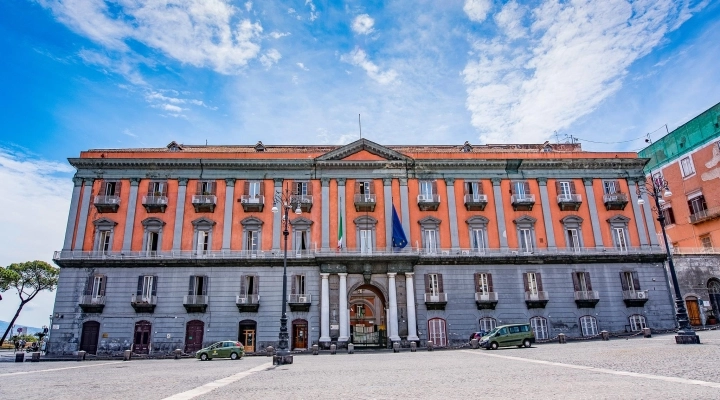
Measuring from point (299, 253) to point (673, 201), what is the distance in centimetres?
3634

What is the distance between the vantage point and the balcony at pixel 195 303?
3039cm

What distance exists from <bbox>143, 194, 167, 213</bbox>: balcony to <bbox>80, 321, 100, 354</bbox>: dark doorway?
8732mm

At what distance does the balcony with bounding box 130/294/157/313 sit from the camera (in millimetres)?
30406

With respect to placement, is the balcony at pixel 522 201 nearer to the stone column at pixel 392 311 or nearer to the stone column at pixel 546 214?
the stone column at pixel 546 214

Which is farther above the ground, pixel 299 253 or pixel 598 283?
pixel 299 253

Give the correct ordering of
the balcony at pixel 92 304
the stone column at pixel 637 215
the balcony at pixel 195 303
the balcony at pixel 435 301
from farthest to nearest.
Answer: the stone column at pixel 637 215 → the balcony at pixel 435 301 → the balcony at pixel 195 303 → the balcony at pixel 92 304

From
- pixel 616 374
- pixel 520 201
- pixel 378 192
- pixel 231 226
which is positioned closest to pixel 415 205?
pixel 378 192

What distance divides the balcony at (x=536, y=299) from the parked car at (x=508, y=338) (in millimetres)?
6336

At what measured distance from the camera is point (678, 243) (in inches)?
1618

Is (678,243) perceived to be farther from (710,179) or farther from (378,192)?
(378,192)

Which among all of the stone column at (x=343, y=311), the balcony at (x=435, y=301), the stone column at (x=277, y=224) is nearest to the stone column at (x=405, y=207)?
the balcony at (x=435, y=301)

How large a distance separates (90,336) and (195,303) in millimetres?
7485

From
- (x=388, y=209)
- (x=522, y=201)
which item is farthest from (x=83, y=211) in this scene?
(x=522, y=201)

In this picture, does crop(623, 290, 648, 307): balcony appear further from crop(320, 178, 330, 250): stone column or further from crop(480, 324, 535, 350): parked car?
crop(320, 178, 330, 250): stone column
